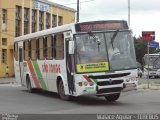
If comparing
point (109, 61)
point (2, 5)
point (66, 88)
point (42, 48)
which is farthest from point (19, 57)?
point (2, 5)

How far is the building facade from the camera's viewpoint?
56197mm

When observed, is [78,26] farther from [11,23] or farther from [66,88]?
[11,23]

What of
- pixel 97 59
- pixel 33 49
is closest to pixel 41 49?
pixel 33 49

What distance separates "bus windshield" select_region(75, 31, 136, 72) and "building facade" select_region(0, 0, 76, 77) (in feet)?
127

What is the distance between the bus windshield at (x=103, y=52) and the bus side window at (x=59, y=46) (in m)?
1.55

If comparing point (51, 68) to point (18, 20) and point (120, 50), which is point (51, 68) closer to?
point (120, 50)

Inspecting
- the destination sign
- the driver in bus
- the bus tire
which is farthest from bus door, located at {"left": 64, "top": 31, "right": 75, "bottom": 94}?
the bus tire

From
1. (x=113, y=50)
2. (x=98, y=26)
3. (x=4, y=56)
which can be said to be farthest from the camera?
(x=4, y=56)

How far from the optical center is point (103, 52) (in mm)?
17531

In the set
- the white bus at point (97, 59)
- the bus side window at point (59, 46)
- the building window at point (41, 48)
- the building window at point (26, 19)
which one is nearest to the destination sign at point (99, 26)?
the white bus at point (97, 59)

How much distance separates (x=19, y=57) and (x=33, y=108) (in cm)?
907

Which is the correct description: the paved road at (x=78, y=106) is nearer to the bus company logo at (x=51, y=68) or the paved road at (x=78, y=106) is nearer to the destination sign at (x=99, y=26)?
the bus company logo at (x=51, y=68)

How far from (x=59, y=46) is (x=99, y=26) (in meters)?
2.31

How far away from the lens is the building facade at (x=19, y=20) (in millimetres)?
56197
